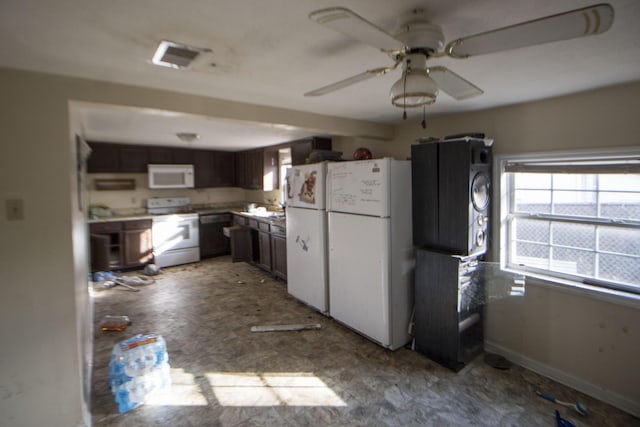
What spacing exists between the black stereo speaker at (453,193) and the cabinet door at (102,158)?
15.9 ft

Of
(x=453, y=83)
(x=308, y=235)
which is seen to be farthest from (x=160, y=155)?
(x=453, y=83)

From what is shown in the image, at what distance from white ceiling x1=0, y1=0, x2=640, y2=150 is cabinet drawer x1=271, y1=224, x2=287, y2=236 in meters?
2.16

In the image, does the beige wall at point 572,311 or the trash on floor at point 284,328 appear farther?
the trash on floor at point 284,328

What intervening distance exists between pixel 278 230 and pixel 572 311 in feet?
11.0

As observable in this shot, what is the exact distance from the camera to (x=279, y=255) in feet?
15.0

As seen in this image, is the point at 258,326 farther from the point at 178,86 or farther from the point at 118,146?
the point at 118,146

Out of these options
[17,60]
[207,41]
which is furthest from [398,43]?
[17,60]

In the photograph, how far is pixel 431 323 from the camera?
8.73 ft

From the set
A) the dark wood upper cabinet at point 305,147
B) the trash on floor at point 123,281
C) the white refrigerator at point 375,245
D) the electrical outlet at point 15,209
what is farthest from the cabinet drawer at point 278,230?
the electrical outlet at point 15,209

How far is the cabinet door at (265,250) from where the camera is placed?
487cm

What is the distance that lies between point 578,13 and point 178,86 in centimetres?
210

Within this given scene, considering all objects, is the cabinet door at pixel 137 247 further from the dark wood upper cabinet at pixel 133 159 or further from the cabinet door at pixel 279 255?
the cabinet door at pixel 279 255

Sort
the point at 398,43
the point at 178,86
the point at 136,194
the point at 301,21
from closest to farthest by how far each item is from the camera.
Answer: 1. the point at 398,43
2. the point at 301,21
3. the point at 178,86
4. the point at 136,194

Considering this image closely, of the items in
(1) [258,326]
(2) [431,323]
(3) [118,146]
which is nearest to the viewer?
(2) [431,323]
